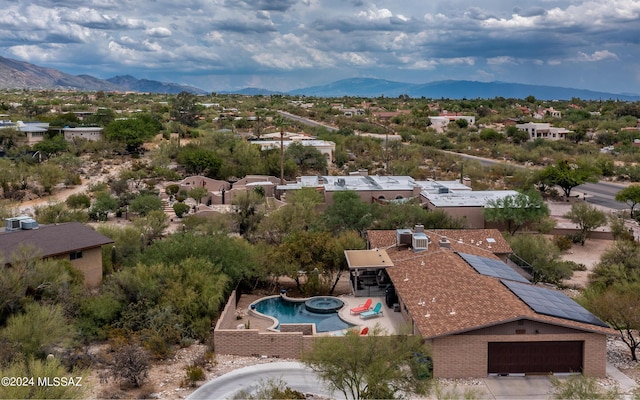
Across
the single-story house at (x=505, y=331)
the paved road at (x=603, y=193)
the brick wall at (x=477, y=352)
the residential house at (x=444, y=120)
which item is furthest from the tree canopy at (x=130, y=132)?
the brick wall at (x=477, y=352)

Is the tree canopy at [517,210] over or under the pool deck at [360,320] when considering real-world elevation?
over

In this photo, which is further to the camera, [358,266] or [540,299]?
[358,266]

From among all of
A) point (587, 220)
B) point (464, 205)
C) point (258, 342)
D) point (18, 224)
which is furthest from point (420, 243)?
point (18, 224)

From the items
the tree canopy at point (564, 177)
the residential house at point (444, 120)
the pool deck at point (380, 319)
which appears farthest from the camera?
the residential house at point (444, 120)

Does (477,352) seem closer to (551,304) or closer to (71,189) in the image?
(551,304)

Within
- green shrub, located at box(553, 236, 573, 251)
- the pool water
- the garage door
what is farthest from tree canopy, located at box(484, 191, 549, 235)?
the garage door

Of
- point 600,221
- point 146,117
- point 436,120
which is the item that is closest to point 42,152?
point 146,117

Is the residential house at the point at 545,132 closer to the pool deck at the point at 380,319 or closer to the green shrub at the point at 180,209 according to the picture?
the green shrub at the point at 180,209

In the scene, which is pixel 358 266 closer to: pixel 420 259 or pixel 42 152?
pixel 420 259
